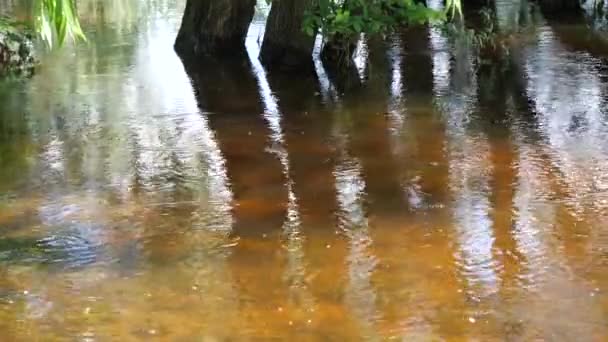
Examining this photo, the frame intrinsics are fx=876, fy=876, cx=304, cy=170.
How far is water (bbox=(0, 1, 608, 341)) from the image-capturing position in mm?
4504

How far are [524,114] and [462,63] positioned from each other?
9.75ft

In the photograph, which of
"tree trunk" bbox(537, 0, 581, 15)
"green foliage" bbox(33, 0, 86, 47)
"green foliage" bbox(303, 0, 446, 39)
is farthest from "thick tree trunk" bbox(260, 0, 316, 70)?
"green foliage" bbox(33, 0, 86, 47)

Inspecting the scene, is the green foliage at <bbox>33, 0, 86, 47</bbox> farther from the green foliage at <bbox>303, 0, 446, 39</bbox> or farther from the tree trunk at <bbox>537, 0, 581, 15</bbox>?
the tree trunk at <bbox>537, 0, 581, 15</bbox>

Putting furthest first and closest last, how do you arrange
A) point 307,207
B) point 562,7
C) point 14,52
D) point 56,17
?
point 562,7 < point 14,52 < point 307,207 < point 56,17

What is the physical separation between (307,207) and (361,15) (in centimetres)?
515

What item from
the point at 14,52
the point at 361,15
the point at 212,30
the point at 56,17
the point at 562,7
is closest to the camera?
the point at 56,17

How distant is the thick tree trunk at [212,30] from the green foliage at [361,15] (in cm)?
211

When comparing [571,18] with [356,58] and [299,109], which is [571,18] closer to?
[356,58]

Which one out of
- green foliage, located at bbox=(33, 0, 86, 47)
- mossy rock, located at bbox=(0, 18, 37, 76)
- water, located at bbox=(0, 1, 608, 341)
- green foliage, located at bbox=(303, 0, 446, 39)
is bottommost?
water, located at bbox=(0, 1, 608, 341)

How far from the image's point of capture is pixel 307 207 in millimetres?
6113

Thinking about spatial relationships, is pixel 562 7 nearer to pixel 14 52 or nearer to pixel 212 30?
pixel 212 30

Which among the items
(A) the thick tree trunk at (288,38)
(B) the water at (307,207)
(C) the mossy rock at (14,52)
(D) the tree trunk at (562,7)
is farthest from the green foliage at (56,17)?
(D) the tree trunk at (562,7)

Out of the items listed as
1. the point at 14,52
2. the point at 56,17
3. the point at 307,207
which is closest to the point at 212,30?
the point at 14,52

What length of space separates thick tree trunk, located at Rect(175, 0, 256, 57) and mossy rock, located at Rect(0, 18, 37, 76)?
215cm
